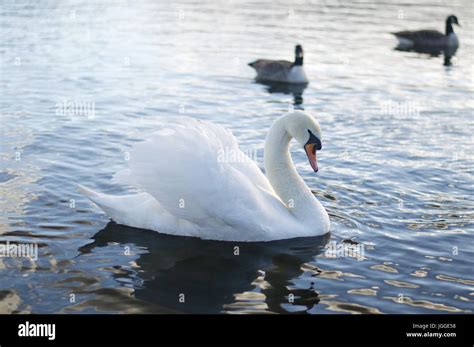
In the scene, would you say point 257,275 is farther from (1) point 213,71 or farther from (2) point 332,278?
(1) point 213,71

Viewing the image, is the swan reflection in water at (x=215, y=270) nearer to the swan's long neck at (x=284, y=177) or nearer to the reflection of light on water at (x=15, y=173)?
the swan's long neck at (x=284, y=177)

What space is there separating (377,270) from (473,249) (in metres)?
1.67

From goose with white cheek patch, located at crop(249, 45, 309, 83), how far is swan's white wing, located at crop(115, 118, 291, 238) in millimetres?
12098

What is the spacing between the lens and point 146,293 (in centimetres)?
912

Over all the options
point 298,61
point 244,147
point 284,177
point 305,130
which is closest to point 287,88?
point 298,61

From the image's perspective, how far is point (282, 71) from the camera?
22.6 m

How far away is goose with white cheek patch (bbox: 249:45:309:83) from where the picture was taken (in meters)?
22.4

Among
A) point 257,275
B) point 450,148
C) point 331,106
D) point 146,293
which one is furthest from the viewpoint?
point 331,106

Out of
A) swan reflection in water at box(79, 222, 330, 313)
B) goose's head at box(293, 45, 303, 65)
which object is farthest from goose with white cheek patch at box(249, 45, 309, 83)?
swan reflection in water at box(79, 222, 330, 313)

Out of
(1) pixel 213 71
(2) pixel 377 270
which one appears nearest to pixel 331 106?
(1) pixel 213 71

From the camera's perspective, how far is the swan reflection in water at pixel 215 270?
8969 mm

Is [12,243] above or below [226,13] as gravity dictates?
below

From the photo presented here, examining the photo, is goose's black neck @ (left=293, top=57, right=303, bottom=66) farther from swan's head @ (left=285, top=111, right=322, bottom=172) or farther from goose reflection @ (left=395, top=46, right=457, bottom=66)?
swan's head @ (left=285, top=111, right=322, bottom=172)

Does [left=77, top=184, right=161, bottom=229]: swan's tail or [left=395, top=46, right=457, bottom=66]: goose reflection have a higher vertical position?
[left=395, top=46, right=457, bottom=66]: goose reflection
